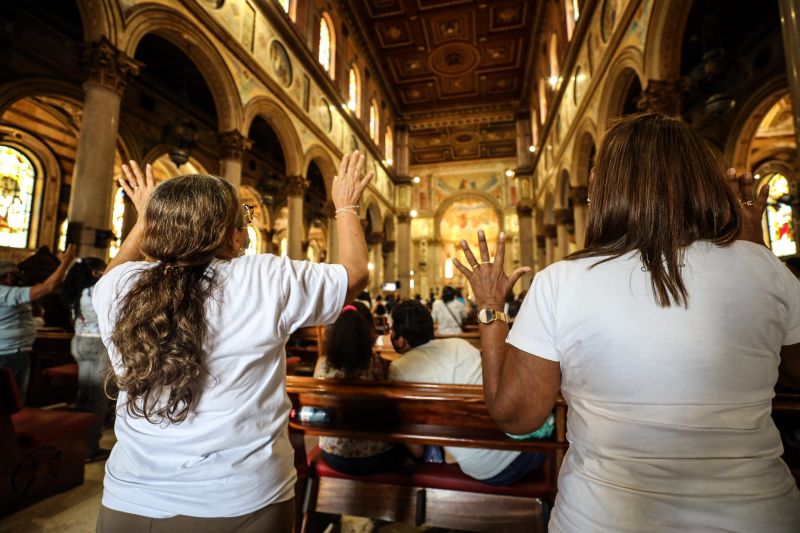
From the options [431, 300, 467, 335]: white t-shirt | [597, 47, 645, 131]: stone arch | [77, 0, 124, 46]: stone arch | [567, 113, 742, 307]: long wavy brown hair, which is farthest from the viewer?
[597, 47, 645, 131]: stone arch

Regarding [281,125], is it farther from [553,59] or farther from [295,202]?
[553,59]

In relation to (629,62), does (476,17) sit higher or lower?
higher

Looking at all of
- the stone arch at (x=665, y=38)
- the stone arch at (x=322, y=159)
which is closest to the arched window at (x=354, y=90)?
the stone arch at (x=322, y=159)

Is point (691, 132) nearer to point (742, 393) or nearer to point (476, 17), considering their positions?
point (742, 393)

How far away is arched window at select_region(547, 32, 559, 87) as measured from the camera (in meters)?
13.9

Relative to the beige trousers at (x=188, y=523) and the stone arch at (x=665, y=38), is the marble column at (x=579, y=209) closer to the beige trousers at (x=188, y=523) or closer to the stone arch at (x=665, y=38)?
the stone arch at (x=665, y=38)

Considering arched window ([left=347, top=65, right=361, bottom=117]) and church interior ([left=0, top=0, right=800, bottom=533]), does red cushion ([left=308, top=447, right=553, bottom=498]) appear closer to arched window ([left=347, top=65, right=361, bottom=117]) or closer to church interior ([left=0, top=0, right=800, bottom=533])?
church interior ([left=0, top=0, right=800, bottom=533])

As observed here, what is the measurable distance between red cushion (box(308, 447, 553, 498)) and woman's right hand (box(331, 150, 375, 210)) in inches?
61.6

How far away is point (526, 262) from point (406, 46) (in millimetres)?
11766

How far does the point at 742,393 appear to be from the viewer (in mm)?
823

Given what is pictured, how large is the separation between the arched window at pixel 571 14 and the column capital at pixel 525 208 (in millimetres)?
9730

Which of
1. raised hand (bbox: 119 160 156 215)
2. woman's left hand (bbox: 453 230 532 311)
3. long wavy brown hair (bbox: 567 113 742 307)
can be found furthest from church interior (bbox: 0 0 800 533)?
raised hand (bbox: 119 160 156 215)

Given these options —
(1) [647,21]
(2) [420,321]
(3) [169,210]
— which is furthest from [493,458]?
(1) [647,21]

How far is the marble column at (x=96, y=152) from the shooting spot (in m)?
5.55
